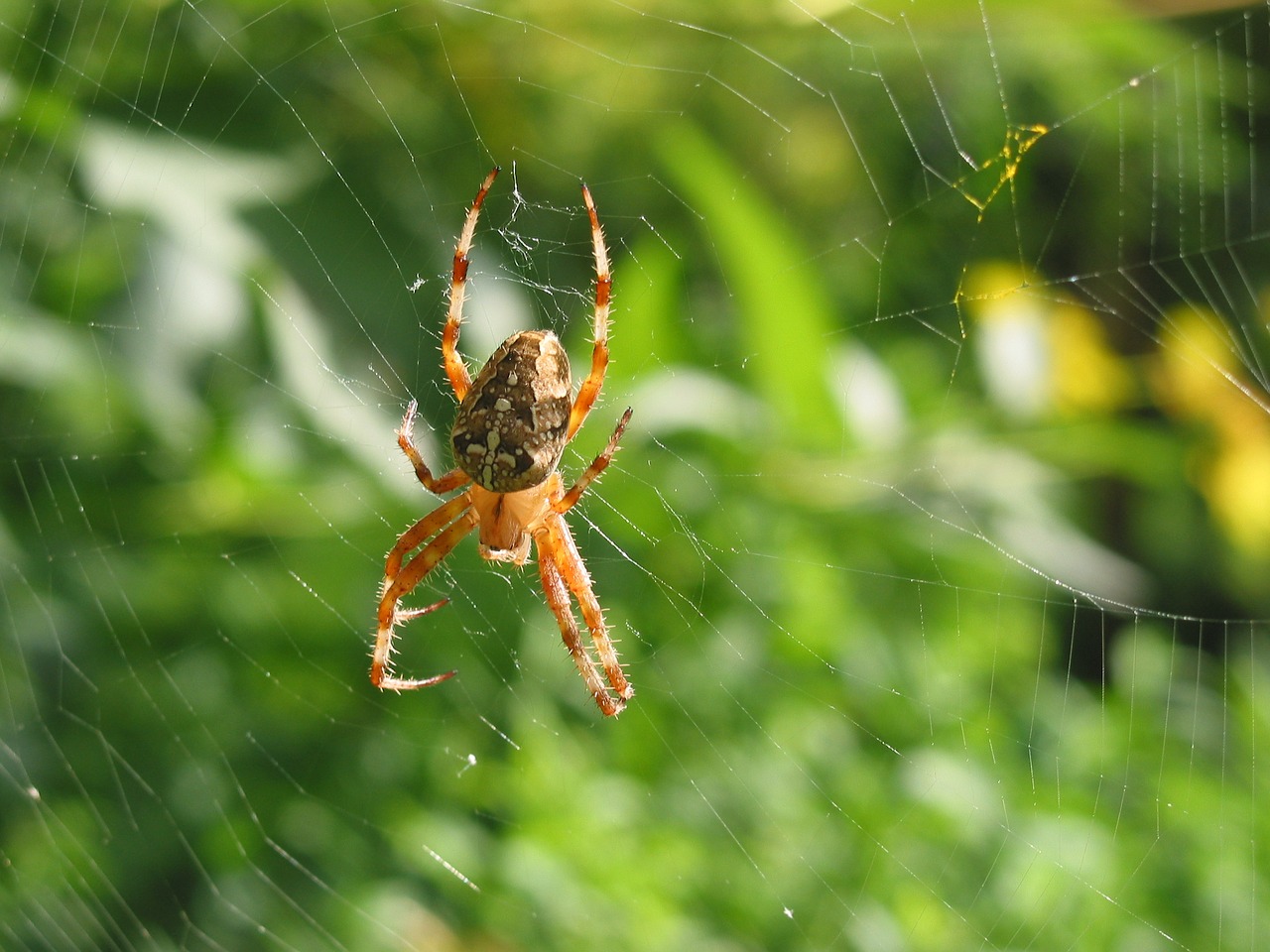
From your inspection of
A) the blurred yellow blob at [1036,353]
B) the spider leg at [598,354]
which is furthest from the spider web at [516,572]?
the spider leg at [598,354]

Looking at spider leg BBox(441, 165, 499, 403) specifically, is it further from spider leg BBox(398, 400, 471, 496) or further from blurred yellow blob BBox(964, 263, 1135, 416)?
blurred yellow blob BBox(964, 263, 1135, 416)

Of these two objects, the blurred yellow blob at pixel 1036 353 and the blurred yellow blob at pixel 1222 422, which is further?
the blurred yellow blob at pixel 1222 422

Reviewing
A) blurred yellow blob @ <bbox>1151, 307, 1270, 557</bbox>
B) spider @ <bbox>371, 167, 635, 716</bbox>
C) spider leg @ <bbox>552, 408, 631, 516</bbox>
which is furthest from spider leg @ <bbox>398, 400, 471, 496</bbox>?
blurred yellow blob @ <bbox>1151, 307, 1270, 557</bbox>

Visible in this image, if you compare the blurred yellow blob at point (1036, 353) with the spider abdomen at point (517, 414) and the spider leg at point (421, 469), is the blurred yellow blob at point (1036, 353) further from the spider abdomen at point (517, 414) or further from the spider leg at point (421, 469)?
the spider leg at point (421, 469)

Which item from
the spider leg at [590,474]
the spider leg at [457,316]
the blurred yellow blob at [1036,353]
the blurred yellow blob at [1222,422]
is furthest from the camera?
the blurred yellow blob at [1222,422]

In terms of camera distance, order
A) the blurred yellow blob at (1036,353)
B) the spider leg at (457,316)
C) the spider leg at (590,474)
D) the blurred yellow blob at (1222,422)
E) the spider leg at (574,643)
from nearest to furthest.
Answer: the spider leg at (590,474) → the spider leg at (457,316) → the spider leg at (574,643) → the blurred yellow blob at (1036,353) → the blurred yellow blob at (1222,422)

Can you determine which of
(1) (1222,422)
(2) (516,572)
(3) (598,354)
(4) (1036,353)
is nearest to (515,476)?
(3) (598,354)

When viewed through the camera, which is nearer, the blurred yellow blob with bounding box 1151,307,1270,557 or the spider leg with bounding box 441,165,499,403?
the spider leg with bounding box 441,165,499,403
